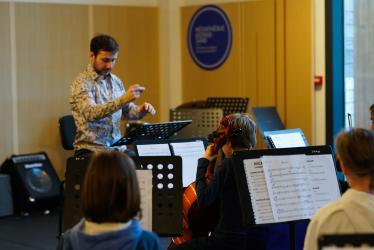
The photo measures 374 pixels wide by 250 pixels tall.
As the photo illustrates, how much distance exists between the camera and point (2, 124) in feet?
22.7

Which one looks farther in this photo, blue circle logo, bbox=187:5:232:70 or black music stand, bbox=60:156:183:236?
blue circle logo, bbox=187:5:232:70

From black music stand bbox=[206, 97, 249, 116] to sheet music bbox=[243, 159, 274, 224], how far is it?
292 centimetres

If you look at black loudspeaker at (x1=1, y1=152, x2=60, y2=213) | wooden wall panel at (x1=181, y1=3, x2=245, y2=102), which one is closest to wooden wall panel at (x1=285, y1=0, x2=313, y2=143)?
wooden wall panel at (x1=181, y1=3, x2=245, y2=102)

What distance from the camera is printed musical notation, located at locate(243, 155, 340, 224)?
127 inches

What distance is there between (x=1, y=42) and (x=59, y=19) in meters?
0.64

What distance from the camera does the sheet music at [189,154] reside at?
4.17 meters

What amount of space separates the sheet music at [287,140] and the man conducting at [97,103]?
0.80 meters

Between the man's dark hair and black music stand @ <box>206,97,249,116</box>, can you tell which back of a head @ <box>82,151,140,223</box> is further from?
black music stand @ <box>206,97,249,116</box>

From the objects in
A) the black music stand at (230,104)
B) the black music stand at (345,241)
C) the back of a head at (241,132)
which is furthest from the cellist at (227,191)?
the black music stand at (230,104)

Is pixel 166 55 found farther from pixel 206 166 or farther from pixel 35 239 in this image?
pixel 206 166

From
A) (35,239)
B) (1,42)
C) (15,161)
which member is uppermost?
(1,42)

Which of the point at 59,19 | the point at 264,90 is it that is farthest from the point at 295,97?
the point at 59,19

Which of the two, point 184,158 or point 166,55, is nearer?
point 184,158

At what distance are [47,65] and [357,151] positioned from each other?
5207 millimetres
